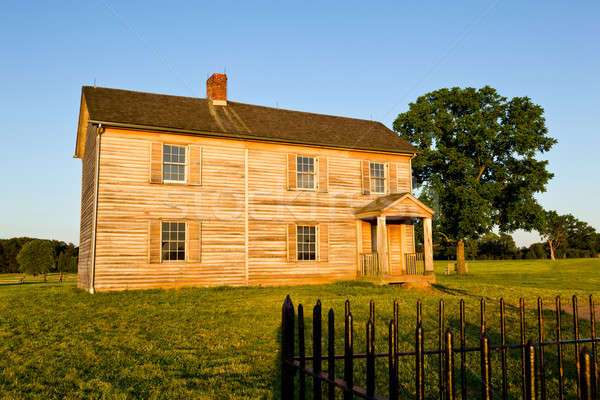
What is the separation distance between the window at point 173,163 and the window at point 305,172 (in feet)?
17.4

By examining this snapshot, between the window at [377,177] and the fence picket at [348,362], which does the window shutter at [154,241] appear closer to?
the window at [377,177]

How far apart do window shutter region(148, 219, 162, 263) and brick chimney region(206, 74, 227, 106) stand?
24.5 ft

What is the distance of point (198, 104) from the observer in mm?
22438

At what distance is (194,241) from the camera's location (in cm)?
1900

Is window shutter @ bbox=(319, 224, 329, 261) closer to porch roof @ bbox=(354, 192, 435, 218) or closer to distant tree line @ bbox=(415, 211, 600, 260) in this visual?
porch roof @ bbox=(354, 192, 435, 218)

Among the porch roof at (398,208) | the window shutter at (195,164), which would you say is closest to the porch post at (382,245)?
the porch roof at (398,208)

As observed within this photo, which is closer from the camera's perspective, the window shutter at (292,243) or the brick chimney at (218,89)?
the window shutter at (292,243)

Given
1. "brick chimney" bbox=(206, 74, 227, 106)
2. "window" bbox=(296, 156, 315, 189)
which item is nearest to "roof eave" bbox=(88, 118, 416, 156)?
"window" bbox=(296, 156, 315, 189)

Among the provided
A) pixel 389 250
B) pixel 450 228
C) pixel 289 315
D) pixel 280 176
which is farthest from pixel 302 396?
pixel 450 228

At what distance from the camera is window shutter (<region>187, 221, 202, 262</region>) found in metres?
18.9

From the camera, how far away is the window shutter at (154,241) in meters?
18.2

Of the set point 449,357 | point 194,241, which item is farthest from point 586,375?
point 194,241

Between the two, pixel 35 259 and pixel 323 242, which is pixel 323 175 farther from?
pixel 35 259

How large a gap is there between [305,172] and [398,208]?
4618mm
